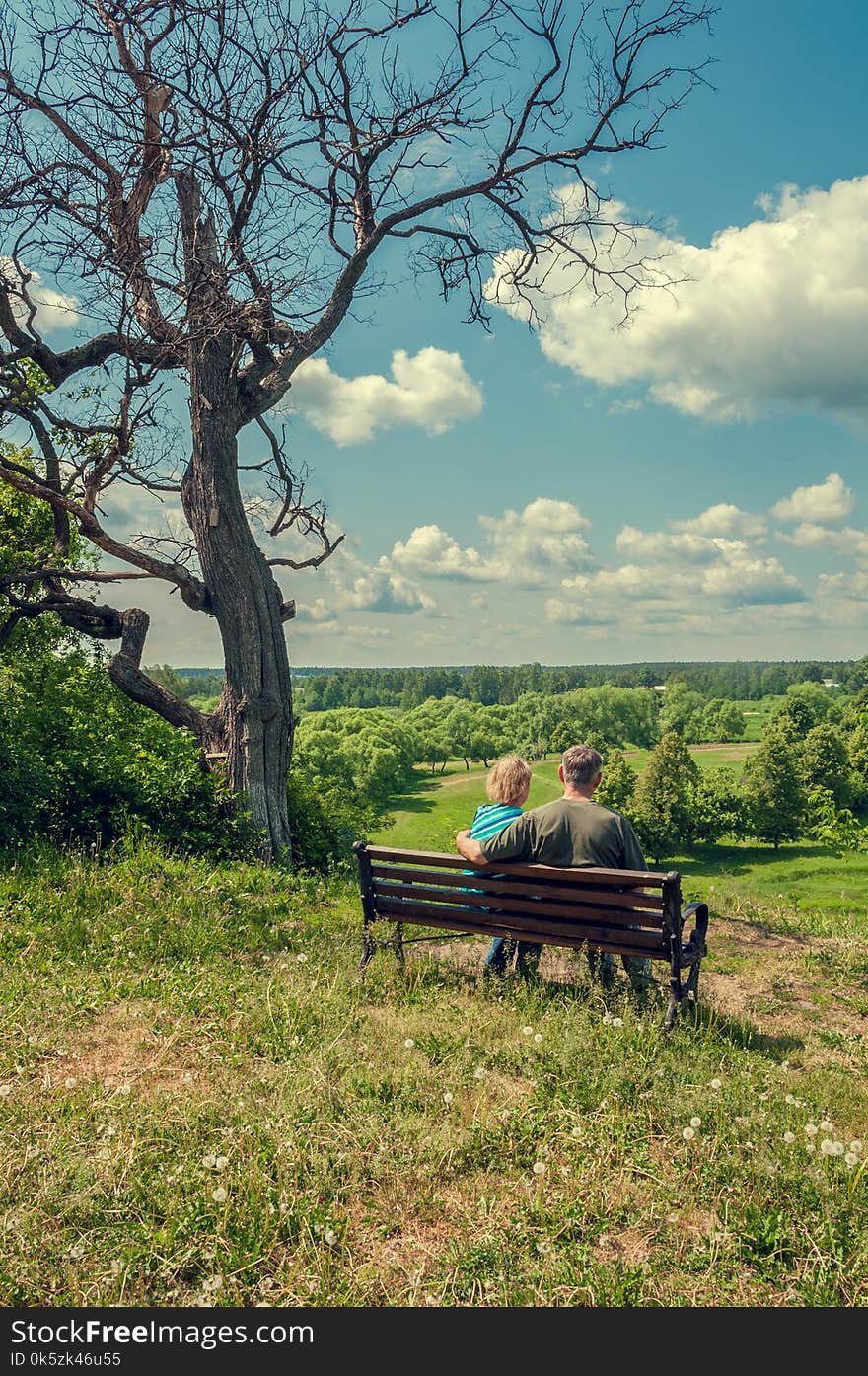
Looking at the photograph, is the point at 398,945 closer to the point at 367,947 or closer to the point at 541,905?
the point at 367,947

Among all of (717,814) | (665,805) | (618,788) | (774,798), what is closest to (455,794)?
(618,788)

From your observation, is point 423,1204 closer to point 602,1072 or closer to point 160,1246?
point 160,1246

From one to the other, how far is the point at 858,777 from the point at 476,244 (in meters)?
62.3

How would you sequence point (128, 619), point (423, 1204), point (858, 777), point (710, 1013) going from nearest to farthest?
1. point (423, 1204)
2. point (710, 1013)
3. point (128, 619)
4. point (858, 777)

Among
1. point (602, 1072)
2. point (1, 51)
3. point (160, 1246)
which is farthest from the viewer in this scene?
point (1, 51)

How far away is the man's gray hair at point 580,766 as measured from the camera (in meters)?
5.28

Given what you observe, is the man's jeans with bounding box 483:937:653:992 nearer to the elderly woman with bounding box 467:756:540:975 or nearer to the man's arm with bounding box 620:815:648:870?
→ the elderly woman with bounding box 467:756:540:975

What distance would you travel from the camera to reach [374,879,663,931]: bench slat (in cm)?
484

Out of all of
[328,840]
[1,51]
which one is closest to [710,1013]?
[328,840]

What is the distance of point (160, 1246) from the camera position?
288 cm

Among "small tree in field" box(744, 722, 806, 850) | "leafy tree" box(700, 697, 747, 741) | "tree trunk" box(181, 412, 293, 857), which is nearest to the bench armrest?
"tree trunk" box(181, 412, 293, 857)

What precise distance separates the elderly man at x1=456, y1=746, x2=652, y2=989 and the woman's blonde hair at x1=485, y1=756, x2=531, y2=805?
1.11ft

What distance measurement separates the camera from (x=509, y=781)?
5.71 metres

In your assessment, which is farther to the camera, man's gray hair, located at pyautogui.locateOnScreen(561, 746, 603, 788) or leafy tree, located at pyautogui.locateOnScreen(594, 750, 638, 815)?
leafy tree, located at pyautogui.locateOnScreen(594, 750, 638, 815)
